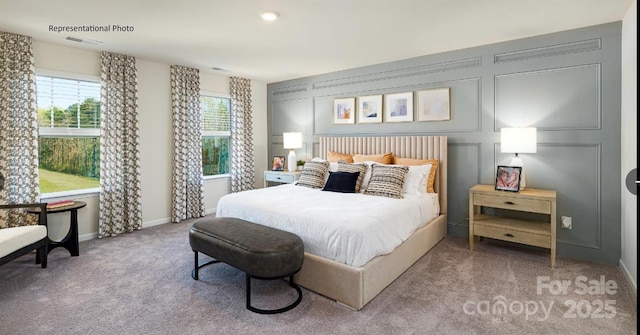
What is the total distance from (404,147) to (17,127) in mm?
4602

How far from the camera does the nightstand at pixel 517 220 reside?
3.21 m

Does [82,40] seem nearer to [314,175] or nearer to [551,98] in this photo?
[314,175]

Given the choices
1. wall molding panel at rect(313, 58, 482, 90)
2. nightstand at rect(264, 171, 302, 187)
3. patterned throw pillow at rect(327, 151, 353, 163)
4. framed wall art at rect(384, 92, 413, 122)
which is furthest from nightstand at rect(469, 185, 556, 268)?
nightstand at rect(264, 171, 302, 187)

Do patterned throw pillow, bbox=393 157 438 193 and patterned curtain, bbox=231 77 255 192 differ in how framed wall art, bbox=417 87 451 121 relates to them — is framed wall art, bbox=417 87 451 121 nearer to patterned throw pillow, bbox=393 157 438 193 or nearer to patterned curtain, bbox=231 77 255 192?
patterned throw pillow, bbox=393 157 438 193

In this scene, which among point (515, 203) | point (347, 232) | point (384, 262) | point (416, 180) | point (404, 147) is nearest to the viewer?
point (347, 232)

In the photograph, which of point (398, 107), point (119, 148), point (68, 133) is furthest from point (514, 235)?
point (68, 133)

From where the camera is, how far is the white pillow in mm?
3914

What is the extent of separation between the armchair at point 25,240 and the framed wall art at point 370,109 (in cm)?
404

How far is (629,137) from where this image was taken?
2.91 metres

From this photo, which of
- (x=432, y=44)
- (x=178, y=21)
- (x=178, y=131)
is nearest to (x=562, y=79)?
(x=432, y=44)

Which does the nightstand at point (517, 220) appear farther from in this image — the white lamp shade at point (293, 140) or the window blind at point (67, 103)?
the window blind at point (67, 103)

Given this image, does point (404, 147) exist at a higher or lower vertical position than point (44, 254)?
higher

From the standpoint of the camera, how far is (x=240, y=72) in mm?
5473

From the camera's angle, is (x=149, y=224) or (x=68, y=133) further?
(x=149, y=224)
